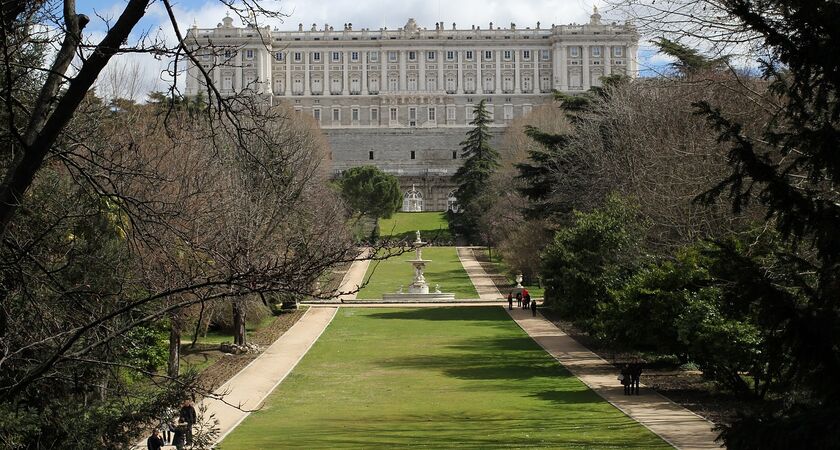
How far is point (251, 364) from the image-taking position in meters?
26.0

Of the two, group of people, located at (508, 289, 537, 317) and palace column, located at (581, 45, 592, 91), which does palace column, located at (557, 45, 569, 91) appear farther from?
group of people, located at (508, 289, 537, 317)

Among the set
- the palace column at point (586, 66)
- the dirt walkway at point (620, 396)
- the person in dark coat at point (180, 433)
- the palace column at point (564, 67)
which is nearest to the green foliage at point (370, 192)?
the dirt walkway at point (620, 396)

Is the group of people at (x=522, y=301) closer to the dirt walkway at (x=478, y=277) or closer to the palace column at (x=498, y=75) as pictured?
the dirt walkway at (x=478, y=277)

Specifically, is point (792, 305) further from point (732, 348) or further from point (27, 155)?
point (732, 348)

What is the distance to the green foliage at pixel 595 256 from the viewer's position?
26891 mm

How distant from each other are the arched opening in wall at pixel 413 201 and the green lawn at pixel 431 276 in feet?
87.0

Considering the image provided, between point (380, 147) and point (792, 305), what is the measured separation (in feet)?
364

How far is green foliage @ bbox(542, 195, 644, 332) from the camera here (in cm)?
2689

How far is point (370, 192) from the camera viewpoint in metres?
74.7

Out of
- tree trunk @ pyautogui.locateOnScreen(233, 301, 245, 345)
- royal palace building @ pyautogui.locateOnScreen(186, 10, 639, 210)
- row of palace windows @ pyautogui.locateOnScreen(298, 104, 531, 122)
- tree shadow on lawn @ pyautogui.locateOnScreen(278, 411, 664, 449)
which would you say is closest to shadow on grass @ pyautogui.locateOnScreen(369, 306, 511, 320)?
tree trunk @ pyautogui.locateOnScreen(233, 301, 245, 345)

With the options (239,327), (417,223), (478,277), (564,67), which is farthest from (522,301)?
(564,67)

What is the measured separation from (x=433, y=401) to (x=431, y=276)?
35.6m

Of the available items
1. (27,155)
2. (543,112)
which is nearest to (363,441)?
(27,155)

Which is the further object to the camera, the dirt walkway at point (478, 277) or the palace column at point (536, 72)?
the palace column at point (536, 72)
